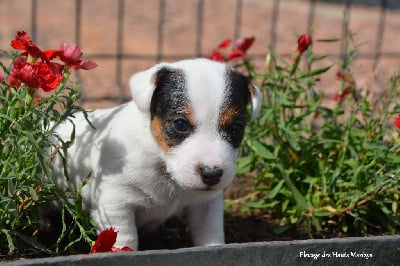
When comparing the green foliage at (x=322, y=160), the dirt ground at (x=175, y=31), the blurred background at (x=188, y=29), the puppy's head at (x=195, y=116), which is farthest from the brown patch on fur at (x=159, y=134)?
the blurred background at (x=188, y=29)

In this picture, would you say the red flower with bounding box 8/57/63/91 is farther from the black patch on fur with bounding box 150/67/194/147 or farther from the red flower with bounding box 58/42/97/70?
the black patch on fur with bounding box 150/67/194/147

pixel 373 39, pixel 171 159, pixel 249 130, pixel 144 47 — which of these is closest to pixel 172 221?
pixel 249 130

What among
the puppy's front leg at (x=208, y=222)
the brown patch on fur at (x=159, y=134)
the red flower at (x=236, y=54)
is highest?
the red flower at (x=236, y=54)

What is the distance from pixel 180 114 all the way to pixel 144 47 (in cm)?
526

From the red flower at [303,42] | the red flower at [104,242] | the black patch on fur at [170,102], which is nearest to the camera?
the red flower at [104,242]

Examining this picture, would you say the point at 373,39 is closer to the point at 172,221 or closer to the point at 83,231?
the point at 172,221

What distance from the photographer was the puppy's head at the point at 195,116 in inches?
125

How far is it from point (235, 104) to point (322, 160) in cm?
96

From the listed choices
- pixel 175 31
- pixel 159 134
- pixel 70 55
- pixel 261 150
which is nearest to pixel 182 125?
pixel 159 134

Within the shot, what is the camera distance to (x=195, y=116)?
10.6 feet

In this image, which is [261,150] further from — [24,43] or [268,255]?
[24,43]

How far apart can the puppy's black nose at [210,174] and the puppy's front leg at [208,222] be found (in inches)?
23.6

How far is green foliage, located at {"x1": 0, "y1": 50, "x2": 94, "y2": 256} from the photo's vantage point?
3.18 meters

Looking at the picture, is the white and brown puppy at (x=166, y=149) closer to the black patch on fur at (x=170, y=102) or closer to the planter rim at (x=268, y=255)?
the black patch on fur at (x=170, y=102)
